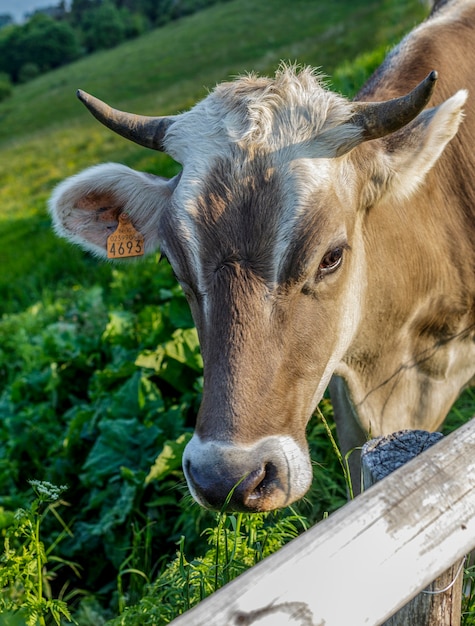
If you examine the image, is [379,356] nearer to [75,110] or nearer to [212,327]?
[212,327]

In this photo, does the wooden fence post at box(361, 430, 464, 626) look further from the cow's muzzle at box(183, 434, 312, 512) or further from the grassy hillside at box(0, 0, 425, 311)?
the grassy hillside at box(0, 0, 425, 311)

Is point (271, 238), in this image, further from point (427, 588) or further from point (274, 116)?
point (427, 588)

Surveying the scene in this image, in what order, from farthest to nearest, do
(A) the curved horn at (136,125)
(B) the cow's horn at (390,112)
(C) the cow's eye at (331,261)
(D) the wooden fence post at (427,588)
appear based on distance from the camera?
(A) the curved horn at (136,125), (C) the cow's eye at (331,261), (B) the cow's horn at (390,112), (D) the wooden fence post at (427,588)

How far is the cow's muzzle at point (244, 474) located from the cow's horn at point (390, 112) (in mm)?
1177

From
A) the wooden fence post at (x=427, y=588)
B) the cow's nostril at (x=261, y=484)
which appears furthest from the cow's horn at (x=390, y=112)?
the cow's nostril at (x=261, y=484)

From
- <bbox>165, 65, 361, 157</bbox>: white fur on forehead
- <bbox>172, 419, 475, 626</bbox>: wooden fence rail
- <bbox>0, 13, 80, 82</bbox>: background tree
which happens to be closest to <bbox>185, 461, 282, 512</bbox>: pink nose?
<bbox>172, 419, 475, 626</bbox>: wooden fence rail

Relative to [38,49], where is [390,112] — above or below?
above

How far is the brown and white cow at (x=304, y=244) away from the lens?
2203 mm

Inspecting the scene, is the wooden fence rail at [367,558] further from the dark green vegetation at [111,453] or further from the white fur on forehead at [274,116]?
the white fur on forehead at [274,116]

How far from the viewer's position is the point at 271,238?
2309mm

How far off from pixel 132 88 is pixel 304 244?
34573mm

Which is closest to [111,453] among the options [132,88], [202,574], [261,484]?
[202,574]

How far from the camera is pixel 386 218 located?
2.88 metres

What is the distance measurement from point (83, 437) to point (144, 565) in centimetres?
125
